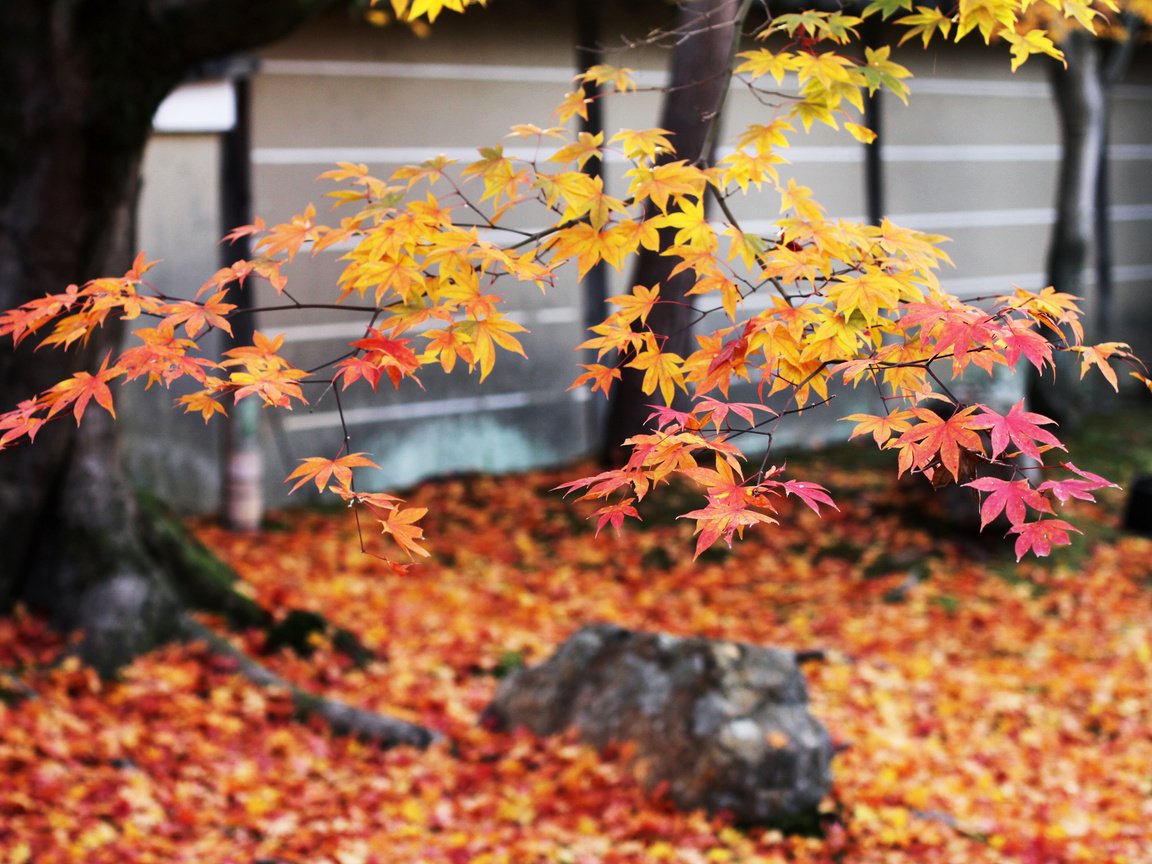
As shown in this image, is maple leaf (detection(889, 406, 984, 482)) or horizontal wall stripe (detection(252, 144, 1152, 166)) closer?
maple leaf (detection(889, 406, 984, 482))

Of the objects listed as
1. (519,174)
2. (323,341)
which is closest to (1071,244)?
(323,341)

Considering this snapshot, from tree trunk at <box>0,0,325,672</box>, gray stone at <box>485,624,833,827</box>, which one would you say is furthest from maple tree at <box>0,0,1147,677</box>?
tree trunk at <box>0,0,325,672</box>

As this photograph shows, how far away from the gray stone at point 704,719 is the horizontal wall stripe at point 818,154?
3.06m

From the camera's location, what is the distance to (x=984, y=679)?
6.39 metres

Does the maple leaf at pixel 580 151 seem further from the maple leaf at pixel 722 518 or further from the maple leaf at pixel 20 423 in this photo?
the maple leaf at pixel 20 423

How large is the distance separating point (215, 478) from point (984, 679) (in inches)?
A: 206

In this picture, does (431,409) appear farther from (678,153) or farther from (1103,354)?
(1103,354)

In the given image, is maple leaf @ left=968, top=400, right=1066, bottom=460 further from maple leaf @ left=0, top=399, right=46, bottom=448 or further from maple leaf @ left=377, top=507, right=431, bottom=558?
maple leaf @ left=0, top=399, right=46, bottom=448

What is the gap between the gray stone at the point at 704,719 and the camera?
4.56 metres

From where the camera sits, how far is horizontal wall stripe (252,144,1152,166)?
8.57 m

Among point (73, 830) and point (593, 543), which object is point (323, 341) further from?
point (73, 830)

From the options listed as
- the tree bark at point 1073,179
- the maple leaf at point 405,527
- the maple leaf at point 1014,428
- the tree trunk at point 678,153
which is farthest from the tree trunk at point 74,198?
the tree bark at point 1073,179

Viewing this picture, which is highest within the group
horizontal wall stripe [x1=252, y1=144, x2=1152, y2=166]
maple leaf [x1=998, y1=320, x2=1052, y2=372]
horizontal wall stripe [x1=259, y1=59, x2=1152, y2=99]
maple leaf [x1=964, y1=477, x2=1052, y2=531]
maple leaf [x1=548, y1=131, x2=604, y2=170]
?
horizontal wall stripe [x1=259, y1=59, x2=1152, y2=99]

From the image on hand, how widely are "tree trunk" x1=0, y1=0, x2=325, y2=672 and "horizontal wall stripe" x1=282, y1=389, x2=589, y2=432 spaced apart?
3154 millimetres
